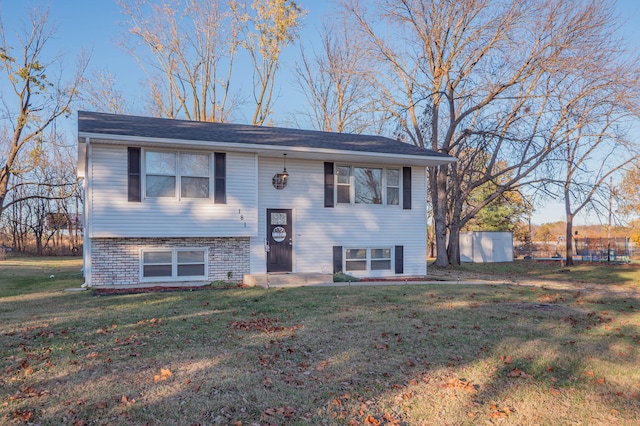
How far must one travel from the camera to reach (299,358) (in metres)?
5.09

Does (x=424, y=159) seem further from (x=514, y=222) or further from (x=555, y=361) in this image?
(x=514, y=222)

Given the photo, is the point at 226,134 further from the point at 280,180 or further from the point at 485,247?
the point at 485,247

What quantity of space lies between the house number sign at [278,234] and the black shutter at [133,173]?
3.63 m

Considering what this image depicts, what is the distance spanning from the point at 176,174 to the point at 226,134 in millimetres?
1914

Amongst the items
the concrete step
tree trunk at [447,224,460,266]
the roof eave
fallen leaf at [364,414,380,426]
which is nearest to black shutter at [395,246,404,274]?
the roof eave

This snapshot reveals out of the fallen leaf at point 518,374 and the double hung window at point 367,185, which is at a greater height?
the double hung window at point 367,185

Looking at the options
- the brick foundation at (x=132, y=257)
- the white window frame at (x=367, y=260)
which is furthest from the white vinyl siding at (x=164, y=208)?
the white window frame at (x=367, y=260)

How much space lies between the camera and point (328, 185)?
13344mm

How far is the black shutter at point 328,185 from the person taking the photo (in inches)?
524

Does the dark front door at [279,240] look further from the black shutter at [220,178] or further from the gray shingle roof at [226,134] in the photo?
the gray shingle roof at [226,134]

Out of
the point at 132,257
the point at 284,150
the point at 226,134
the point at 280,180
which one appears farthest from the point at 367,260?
the point at 132,257

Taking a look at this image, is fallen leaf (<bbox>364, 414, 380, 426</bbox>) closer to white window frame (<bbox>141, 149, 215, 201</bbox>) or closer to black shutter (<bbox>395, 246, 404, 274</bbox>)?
white window frame (<bbox>141, 149, 215, 201</bbox>)

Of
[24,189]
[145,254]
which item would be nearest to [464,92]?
[145,254]

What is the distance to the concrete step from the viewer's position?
11.4m
